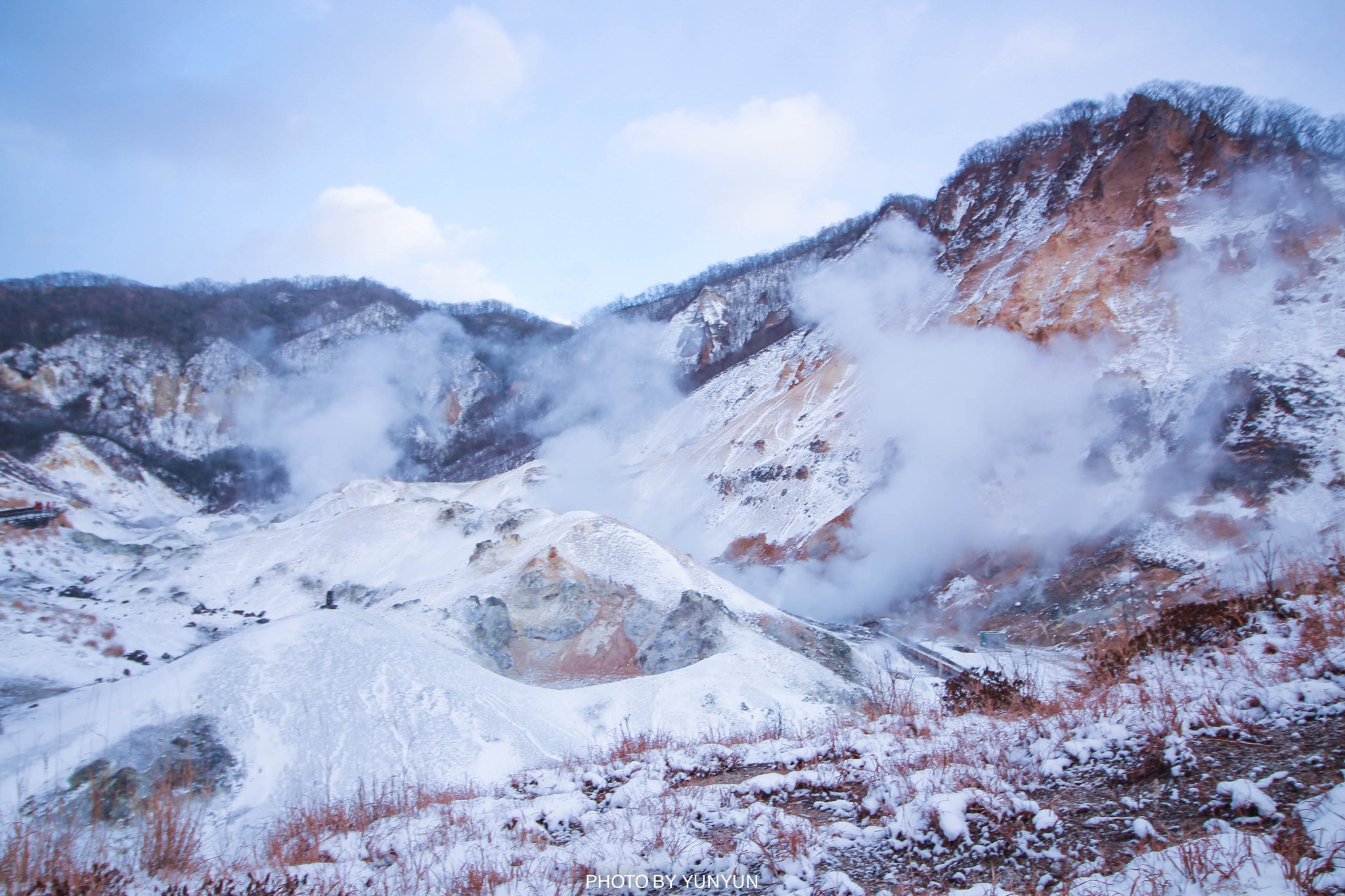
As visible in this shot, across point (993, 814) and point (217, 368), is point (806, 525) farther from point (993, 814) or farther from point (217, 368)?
point (217, 368)

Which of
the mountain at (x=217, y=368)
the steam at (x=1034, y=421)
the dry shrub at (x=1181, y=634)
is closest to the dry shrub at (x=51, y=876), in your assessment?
the dry shrub at (x=1181, y=634)

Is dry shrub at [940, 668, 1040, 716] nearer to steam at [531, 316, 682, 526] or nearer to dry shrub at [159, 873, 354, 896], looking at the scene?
dry shrub at [159, 873, 354, 896]

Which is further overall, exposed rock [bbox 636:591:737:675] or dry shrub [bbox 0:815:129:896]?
exposed rock [bbox 636:591:737:675]

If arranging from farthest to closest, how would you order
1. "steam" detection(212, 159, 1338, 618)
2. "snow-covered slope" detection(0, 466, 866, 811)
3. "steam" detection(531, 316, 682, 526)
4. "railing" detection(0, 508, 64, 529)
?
"steam" detection(531, 316, 682, 526) < "railing" detection(0, 508, 64, 529) < "steam" detection(212, 159, 1338, 618) < "snow-covered slope" detection(0, 466, 866, 811)

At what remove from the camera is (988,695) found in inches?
241

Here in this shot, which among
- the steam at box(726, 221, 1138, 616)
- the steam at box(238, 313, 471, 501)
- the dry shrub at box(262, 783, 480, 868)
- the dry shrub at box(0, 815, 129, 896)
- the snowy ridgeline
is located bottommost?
the dry shrub at box(262, 783, 480, 868)

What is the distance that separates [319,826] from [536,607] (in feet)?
63.7

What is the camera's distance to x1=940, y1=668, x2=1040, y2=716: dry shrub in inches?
211

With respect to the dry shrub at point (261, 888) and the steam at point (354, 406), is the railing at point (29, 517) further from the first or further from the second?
the dry shrub at point (261, 888)

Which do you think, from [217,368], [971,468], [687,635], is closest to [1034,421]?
[971,468]

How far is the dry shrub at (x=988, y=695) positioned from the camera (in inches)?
211

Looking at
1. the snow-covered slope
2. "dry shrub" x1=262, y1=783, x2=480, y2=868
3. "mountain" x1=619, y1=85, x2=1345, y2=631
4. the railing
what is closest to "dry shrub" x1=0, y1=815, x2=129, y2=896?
Result: "dry shrub" x1=262, y1=783, x2=480, y2=868

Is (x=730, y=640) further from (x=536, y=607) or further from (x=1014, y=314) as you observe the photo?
(x=1014, y=314)

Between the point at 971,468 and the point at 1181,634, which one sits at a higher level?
the point at 971,468
